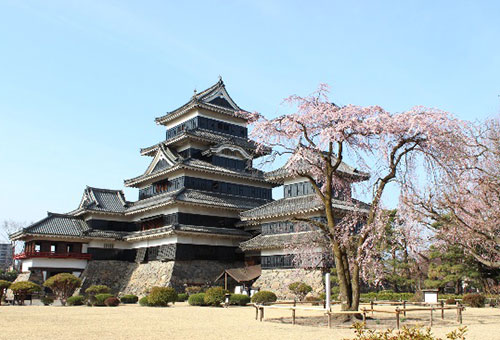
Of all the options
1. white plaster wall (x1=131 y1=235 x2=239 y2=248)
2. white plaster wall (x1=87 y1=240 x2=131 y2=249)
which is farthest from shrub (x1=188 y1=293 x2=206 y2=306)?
white plaster wall (x1=87 y1=240 x2=131 y2=249)

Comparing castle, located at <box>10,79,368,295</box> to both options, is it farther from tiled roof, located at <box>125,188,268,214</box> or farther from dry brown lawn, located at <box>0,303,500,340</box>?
dry brown lawn, located at <box>0,303,500,340</box>

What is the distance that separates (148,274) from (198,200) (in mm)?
7978

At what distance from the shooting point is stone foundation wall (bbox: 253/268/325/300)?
1292 inches

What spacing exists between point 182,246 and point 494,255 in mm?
23531

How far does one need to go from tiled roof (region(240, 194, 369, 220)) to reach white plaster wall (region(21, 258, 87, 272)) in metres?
16.7

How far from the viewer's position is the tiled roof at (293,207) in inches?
1357

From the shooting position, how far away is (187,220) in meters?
40.6

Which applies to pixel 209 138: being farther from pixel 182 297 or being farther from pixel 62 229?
pixel 62 229

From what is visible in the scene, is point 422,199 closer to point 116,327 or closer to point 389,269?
point 116,327

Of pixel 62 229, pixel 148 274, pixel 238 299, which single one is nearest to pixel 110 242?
pixel 62 229

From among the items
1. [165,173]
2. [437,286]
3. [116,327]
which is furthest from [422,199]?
[165,173]

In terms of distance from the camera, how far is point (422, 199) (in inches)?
765

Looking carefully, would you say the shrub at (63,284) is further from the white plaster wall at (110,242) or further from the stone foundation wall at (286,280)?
the stone foundation wall at (286,280)

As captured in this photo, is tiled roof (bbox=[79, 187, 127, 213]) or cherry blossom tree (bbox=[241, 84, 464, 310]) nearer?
cherry blossom tree (bbox=[241, 84, 464, 310])
